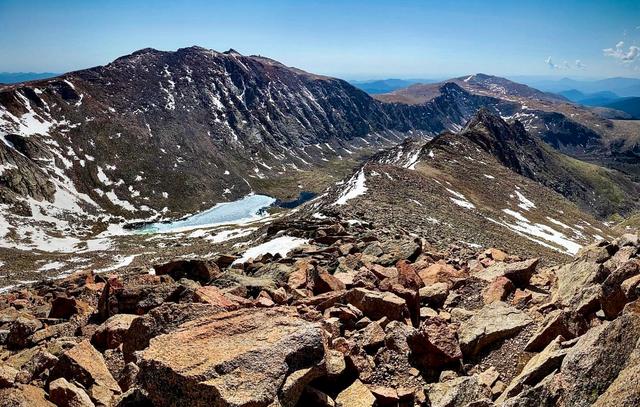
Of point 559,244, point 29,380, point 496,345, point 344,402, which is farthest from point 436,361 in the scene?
point 559,244

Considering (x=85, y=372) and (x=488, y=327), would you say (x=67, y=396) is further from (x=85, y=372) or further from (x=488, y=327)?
(x=488, y=327)

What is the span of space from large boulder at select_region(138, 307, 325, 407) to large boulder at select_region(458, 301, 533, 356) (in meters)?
5.45

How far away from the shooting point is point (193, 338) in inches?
444

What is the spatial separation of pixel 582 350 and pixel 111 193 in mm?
203751

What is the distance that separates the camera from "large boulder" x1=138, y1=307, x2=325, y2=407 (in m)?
9.57

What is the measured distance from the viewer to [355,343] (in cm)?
1335

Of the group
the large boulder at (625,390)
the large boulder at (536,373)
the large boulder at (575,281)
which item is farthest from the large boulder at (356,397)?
the large boulder at (575,281)

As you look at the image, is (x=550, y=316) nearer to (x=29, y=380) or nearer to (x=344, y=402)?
(x=344, y=402)

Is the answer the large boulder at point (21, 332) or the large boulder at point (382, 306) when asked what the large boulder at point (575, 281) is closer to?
the large boulder at point (382, 306)

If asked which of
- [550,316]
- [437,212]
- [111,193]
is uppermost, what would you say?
[550,316]

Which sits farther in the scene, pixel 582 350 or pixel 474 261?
pixel 474 261

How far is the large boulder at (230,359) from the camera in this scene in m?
9.57

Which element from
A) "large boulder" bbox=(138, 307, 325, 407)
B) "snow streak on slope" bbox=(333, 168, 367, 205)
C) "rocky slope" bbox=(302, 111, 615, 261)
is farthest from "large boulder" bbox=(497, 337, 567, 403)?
"snow streak on slope" bbox=(333, 168, 367, 205)

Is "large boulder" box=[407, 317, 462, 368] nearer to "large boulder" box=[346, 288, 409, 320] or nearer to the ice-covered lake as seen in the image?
"large boulder" box=[346, 288, 409, 320]
